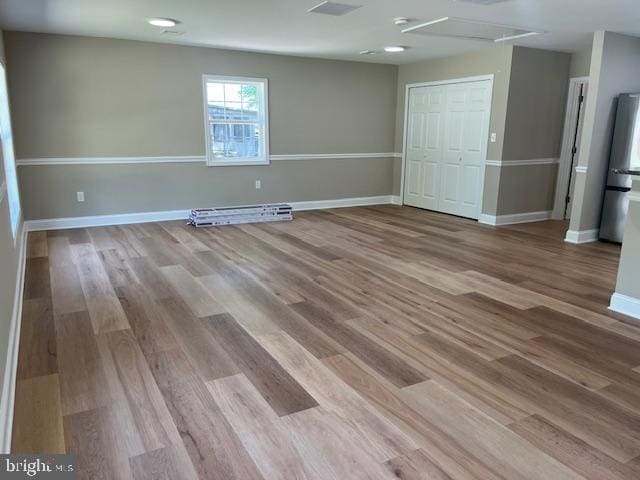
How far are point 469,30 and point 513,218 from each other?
2.68 meters

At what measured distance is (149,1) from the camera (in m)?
3.99

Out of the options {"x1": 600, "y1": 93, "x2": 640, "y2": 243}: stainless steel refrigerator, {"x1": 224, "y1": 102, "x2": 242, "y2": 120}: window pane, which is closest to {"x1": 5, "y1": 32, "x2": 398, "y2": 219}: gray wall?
{"x1": 224, "y1": 102, "x2": 242, "y2": 120}: window pane

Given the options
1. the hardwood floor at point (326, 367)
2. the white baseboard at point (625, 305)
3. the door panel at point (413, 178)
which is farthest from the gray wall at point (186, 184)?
the white baseboard at point (625, 305)

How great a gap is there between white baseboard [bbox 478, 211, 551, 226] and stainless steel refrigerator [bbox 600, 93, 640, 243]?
1206mm

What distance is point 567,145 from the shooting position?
21.6 feet

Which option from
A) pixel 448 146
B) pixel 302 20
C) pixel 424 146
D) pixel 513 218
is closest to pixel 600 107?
pixel 513 218

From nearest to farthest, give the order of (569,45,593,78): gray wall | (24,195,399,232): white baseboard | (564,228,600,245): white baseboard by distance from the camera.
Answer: (564,228,600,245): white baseboard → (24,195,399,232): white baseboard → (569,45,593,78): gray wall

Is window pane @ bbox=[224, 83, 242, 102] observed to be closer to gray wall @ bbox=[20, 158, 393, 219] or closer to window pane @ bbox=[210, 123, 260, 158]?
window pane @ bbox=[210, 123, 260, 158]

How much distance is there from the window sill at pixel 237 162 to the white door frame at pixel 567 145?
422 cm

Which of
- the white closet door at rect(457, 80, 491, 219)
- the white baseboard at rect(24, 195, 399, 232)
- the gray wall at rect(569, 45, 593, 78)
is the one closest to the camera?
the white baseboard at rect(24, 195, 399, 232)

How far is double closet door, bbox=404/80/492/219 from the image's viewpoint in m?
6.47

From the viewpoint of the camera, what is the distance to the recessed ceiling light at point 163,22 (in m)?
4.64

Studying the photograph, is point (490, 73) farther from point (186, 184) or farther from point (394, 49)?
point (186, 184)

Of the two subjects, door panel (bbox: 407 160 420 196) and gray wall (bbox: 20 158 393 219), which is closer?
gray wall (bbox: 20 158 393 219)
